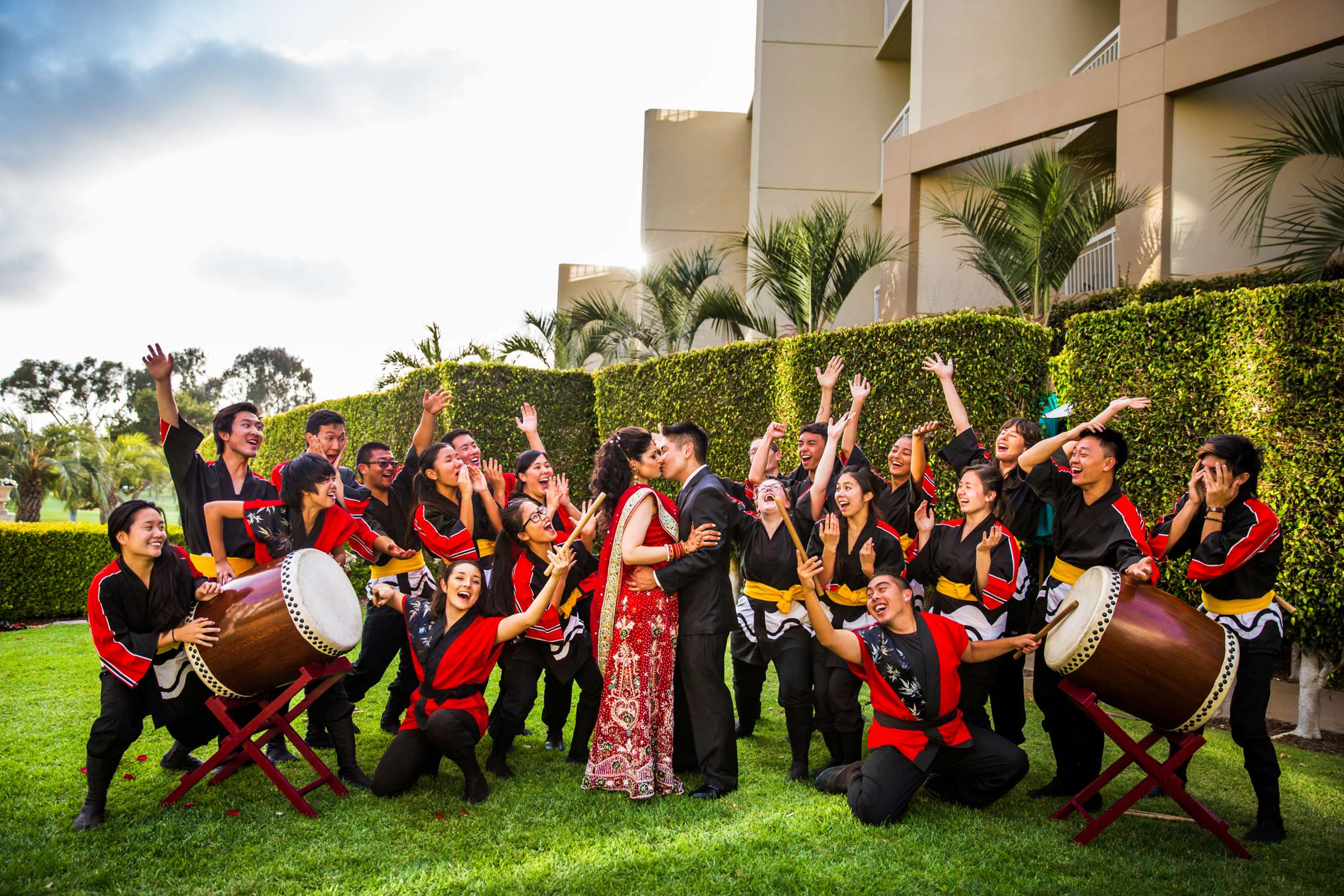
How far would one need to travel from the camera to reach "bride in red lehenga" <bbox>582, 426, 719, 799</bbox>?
4352 millimetres

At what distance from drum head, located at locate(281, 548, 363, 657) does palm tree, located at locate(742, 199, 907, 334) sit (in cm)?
679

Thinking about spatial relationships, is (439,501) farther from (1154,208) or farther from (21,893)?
(1154,208)

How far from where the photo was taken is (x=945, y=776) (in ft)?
14.2

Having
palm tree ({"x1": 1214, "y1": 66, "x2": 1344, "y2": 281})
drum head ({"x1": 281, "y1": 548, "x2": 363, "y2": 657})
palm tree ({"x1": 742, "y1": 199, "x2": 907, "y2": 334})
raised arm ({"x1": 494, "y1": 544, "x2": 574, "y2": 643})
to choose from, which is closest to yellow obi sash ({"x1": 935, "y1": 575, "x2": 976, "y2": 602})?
raised arm ({"x1": 494, "y1": 544, "x2": 574, "y2": 643})

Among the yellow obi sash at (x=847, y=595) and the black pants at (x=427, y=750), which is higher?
the yellow obi sash at (x=847, y=595)

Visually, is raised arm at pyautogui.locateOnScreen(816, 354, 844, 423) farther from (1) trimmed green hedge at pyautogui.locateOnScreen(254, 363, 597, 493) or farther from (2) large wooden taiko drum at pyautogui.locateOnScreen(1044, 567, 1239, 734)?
(1) trimmed green hedge at pyautogui.locateOnScreen(254, 363, 597, 493)

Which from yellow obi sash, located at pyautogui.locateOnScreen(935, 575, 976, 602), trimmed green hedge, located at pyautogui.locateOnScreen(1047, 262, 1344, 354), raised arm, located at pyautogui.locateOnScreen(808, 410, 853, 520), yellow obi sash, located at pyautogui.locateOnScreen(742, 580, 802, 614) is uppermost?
trimmed green hedge, located at pyautogui.locateOnScreen(1047, 262, 1344, 354)

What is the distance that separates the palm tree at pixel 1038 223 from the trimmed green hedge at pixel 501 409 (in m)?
5.21

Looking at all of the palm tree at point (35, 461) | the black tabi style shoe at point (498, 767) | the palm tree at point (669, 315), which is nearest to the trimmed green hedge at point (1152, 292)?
the palm tree at point (669, 315)

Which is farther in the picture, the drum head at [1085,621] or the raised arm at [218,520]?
the raised arm at [218,520]

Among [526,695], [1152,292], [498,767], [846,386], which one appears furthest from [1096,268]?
[498,767]

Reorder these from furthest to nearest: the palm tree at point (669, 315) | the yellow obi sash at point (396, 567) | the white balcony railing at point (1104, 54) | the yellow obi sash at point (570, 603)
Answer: the palm tree at point (669, 315) → the white balcony railing at point (1104, 54) → the yellow obi sash at point (396, 567) → the yellow obi sash at point (570, 603)

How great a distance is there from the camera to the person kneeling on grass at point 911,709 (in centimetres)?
407

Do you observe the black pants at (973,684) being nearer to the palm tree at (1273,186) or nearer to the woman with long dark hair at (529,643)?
the woman with long dark hair at (529,643)
